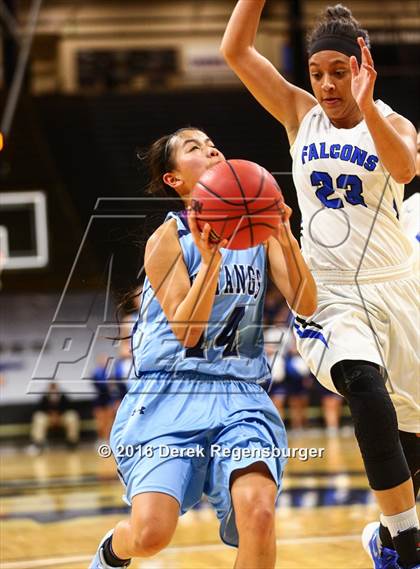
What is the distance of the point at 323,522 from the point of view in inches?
283

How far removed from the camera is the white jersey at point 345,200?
4391 millimetres

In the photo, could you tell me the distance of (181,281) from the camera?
407 cm

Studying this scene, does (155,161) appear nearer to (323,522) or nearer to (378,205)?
(378,205)

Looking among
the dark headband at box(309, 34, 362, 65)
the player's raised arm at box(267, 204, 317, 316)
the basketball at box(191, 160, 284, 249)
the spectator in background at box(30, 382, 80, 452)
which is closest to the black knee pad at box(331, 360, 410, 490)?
the player's raised arm at box(267, 204, 317, 316)

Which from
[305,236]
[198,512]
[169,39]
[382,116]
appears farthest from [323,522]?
[169,39]

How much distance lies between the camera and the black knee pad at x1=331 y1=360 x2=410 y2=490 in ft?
13.8

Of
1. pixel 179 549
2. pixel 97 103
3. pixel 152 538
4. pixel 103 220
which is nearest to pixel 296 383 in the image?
pixel 97 103

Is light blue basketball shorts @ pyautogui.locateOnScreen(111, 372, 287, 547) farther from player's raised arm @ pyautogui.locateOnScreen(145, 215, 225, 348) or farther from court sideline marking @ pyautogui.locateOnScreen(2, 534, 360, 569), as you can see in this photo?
court sideline marking @ pyautogui.locateOnScreen(2, 534, 360, 569)

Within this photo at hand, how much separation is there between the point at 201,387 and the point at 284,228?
72 cm

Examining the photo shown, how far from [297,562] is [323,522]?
1474 millimetres

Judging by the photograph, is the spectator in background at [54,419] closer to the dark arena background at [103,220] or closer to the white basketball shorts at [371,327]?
the dark arena background at [103,220]

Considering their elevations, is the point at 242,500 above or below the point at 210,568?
below

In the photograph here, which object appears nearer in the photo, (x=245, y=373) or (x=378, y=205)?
(x=245, y=373)

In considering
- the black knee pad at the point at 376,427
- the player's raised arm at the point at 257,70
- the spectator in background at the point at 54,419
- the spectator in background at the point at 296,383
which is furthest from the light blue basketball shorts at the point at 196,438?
the spectator in background at the point at 54,419
